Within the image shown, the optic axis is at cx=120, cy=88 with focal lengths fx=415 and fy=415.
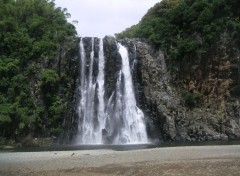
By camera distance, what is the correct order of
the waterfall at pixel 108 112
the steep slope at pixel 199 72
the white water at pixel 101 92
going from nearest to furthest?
the waterfall at pixel 108 112 → the white water at pixel 101 92 → the steep slope at pixel 199 72

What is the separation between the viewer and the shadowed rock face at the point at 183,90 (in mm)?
39625

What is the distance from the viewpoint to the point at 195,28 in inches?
1780

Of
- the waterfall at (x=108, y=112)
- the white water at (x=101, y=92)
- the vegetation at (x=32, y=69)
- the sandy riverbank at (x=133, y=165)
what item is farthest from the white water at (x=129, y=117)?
the sandy riverbank at (x=133, y=165)

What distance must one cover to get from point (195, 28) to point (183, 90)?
7.15 meters

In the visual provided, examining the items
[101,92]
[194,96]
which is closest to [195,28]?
[194,96]

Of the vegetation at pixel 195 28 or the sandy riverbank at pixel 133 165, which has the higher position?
the vegetation at pixel 195 28

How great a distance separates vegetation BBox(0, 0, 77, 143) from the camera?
38500mm

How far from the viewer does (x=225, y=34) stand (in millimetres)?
43344

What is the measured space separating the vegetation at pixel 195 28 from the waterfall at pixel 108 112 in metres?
6.08

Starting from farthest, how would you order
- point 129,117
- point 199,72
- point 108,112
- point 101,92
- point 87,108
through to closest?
1. point 199,72
2. point 101,92
3. point 87,108
4. point 108,112
5. point 129,117

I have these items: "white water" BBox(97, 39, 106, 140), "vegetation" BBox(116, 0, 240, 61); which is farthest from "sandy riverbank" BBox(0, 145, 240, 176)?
"vegetation" BBox(116, 0, 240, 61)

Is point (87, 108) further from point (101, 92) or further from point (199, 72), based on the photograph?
point (199, 72)

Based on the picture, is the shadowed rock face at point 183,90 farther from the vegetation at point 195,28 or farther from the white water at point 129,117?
the vegetation at point 195,28

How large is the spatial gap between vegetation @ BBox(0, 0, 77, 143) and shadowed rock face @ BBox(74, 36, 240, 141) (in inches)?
149
